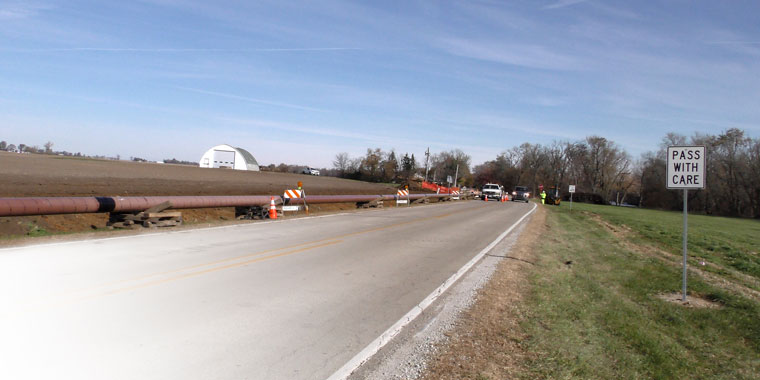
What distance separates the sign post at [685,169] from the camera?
8539 mm

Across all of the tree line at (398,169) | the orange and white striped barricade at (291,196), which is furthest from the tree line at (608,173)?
the orange and white striped barricade at (291,196)

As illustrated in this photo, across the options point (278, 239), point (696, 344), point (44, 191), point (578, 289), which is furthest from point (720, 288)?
point (44, 191)

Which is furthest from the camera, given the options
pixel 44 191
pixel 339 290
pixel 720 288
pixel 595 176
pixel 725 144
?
pixel 595 176

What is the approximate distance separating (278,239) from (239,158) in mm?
82663

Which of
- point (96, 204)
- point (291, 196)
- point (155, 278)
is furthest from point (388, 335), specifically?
point (291, 196)

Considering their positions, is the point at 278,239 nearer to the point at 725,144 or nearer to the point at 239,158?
the point at 239,158

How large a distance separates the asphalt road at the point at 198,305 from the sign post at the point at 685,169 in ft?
14.7

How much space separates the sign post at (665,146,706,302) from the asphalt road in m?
4.47

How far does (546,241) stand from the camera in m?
16.6

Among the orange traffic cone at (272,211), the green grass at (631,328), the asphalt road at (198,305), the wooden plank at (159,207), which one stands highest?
the wooden plank at (159,207)

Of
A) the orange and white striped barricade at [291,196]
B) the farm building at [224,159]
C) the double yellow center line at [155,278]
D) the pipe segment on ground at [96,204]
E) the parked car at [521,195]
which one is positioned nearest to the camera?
the double yellow center line at [155,278]

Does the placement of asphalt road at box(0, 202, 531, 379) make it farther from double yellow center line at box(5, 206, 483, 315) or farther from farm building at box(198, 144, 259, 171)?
farm building at box(198, 144, 259, 171)

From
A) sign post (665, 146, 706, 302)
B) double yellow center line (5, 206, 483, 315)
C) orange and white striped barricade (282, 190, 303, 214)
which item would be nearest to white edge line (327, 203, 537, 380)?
double yellow center line (5, 206, 483, 315)

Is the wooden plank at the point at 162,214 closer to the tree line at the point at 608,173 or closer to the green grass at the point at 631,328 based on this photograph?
the green grass at the point at 631,328
